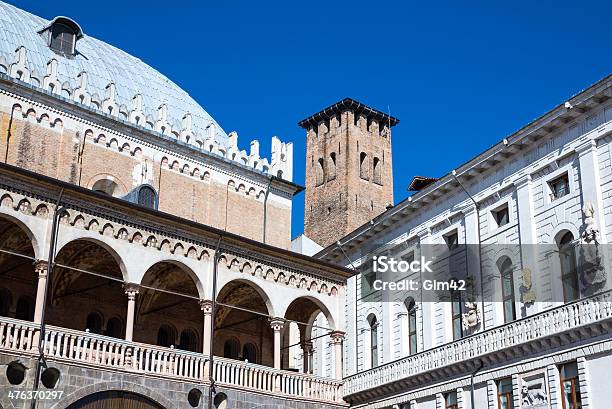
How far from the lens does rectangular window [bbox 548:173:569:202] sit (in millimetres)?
24984

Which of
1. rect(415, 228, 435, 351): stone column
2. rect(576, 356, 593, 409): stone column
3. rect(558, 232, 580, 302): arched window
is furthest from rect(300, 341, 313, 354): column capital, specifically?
rect(576, 356, 593, 409): stone column

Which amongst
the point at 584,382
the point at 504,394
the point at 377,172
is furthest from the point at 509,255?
the point at 377,172

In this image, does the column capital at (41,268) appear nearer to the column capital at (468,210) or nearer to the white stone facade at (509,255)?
the white stone facade at (509,255)

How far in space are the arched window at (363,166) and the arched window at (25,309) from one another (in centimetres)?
3029

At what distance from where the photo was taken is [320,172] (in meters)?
54.2

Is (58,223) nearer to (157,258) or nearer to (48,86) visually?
(157,258)

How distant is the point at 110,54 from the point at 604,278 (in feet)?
66.6

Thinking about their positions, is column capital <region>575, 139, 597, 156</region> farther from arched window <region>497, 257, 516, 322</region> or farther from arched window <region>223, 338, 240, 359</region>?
arched window <region>223, 338, 240, 359</region>

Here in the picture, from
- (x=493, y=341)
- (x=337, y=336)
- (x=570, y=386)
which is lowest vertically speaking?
(x=570, y=386)

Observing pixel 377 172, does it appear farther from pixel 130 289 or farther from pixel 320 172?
pixel 130 289

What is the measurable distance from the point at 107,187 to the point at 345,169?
2466 cm

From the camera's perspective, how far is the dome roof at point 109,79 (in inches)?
1148

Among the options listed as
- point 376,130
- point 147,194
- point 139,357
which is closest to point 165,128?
point 147,194

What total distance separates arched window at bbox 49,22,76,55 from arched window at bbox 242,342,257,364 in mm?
11979
